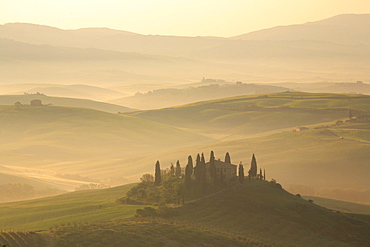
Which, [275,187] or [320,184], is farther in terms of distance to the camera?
[320,184]

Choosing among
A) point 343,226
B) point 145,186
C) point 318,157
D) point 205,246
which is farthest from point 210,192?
point 318,157

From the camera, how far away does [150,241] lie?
6812 centimetres

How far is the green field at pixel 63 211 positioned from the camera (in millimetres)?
88144

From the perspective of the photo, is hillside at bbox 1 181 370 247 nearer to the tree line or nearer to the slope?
the slope

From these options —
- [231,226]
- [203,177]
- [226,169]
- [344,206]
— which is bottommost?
[344,206]

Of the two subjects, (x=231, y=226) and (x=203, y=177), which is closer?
(x=231, y=226)

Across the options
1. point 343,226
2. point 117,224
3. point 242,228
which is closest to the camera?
point 117,224

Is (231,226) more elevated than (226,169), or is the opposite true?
(226,169)

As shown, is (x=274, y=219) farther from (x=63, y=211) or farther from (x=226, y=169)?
(x=63, y=211)

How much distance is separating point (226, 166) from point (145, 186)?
15019 millimetres

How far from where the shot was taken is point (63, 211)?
9881 cm

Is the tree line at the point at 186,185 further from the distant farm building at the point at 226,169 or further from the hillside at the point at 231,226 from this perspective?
the hillside at the point at 231,226

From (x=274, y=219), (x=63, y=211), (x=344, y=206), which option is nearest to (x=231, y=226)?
(x=274, y=219)

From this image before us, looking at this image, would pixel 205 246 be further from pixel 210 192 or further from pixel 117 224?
pixel 210 192
